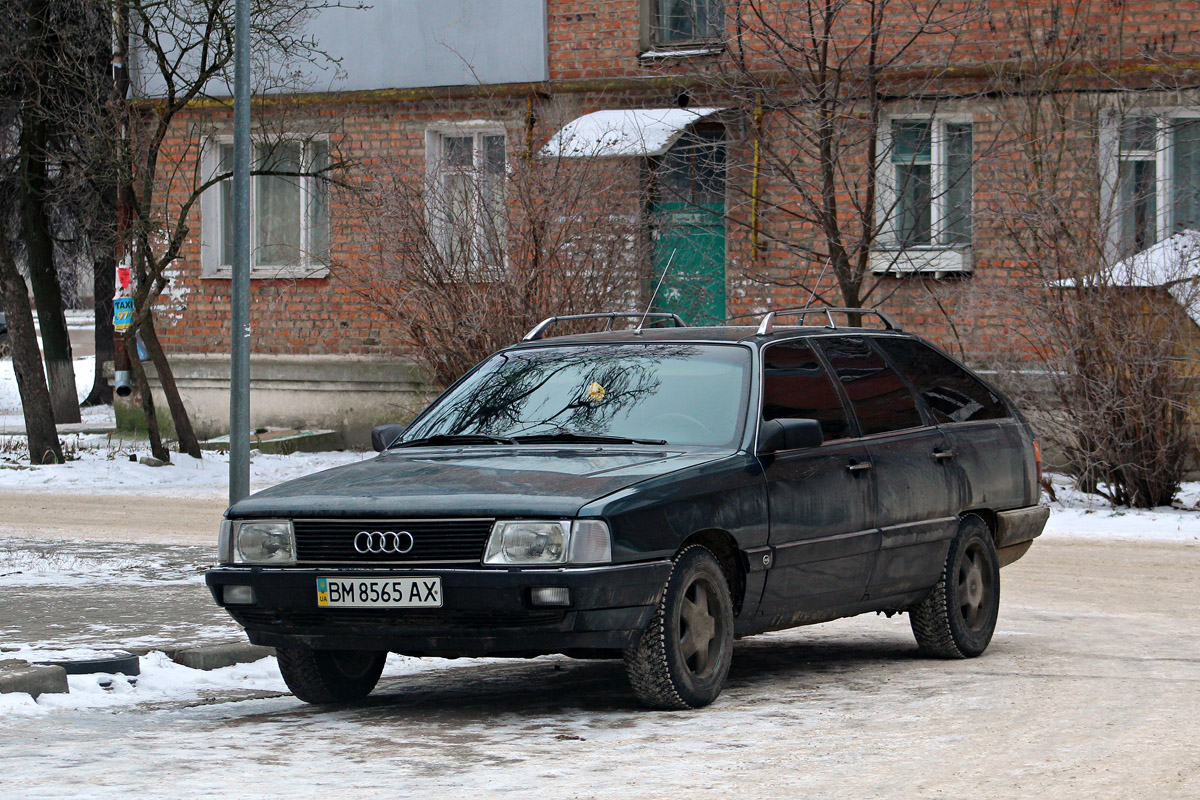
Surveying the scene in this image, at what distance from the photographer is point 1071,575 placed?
1202cm

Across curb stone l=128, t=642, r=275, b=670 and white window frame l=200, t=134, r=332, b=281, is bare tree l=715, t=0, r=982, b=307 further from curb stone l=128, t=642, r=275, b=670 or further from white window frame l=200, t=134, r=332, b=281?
curb stone l=128, t=642, r=275, b=670

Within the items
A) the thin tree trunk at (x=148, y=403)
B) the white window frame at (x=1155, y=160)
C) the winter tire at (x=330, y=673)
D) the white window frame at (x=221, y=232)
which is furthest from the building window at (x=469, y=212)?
the winter tire at (x=330, y=673)

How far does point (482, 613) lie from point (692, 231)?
15.0 metres

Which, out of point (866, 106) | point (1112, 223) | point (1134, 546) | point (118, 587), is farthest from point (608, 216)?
point (118, 587)

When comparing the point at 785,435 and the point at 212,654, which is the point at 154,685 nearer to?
the point at 212,654

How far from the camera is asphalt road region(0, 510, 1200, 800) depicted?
564 cm

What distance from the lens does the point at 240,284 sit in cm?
1069

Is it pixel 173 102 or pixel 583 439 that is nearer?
pixel 583 439

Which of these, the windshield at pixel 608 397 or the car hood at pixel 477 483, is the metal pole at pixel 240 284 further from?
the car hood at pixel 477 483

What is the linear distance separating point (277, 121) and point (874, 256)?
7.92 metres

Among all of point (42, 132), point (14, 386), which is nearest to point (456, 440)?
point (42, 132)

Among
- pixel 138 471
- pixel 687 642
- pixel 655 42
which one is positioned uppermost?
pixel 655 42

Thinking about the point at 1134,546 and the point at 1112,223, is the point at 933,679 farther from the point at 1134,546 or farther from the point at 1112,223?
the point at 1112,223

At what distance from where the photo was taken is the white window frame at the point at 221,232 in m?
23.6
